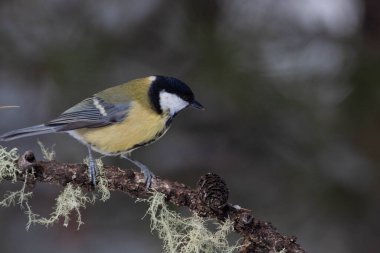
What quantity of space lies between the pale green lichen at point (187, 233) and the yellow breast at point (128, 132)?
32 centimetres

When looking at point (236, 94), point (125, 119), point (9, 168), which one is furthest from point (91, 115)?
point (236, 94)

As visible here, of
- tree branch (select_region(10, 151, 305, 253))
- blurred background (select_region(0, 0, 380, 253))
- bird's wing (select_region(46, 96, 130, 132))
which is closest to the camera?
tree branch (select_region(10, 151, 305, 253))

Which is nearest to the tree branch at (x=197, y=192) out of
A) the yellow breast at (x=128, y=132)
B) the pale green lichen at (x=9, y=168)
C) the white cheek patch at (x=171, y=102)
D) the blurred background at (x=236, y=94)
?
the pale green lichen at (x=9, y=168)

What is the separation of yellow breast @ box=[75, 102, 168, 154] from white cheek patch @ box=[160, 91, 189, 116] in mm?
24

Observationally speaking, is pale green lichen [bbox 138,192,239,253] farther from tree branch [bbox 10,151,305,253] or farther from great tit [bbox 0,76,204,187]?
great tit [bbox 0,76,204,187]

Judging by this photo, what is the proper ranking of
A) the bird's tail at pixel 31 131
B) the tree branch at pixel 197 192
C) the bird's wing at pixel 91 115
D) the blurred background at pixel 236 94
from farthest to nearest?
the blurred background at pixel 236 94 → the bird's wing at pixel 91 115 → the bird's tail at pixel 31 131 → the tree branch at pixel 197 192

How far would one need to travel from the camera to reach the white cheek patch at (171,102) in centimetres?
171

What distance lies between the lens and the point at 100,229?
2.60 m

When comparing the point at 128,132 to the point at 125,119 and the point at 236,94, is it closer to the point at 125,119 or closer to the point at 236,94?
the point at 125,119

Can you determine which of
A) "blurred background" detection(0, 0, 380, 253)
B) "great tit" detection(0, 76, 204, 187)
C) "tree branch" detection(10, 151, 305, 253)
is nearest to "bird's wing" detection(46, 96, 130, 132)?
"great tit" detection(0, 76, 204, 187)

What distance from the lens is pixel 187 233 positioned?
132cm

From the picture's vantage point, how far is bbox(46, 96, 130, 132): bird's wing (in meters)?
1.68

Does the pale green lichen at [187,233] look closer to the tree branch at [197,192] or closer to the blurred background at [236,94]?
the tree branch at [197,192]

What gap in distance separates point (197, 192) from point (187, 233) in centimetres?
12
